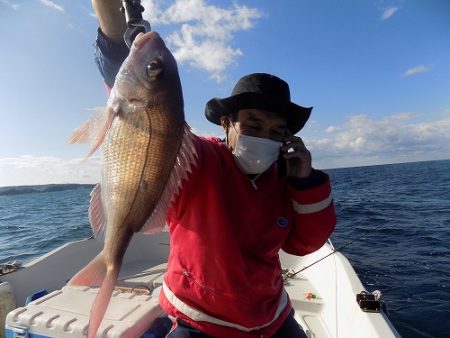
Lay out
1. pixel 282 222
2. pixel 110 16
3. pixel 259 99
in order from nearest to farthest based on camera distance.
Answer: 1. pixel 110 16
2. pixel 259 99
3. pixel 282 222

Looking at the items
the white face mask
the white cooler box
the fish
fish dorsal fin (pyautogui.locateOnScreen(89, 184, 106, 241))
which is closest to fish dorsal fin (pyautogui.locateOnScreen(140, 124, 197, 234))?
the fish

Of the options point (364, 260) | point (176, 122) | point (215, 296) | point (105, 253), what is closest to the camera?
point (176, 122)

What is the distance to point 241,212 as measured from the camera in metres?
2.14

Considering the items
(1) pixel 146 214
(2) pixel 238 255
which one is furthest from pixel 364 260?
(1) pixel 146 214

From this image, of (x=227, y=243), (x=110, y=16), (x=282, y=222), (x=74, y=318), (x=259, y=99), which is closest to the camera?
(x=110, y=16)

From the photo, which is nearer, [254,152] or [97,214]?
[97,214]

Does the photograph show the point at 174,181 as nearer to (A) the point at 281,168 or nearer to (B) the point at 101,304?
(B) the point at 101,304

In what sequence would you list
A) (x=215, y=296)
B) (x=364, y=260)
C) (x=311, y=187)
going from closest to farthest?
1. (x=215, y=296)
2. (x=311, y=187)
3. (x=364, y=260)

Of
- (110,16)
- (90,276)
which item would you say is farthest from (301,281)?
(110,16)

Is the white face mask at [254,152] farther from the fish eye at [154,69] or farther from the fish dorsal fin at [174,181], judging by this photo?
the fish eye at [154,69]

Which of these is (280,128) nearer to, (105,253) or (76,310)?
(105,253)

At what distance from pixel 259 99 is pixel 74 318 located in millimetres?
2518

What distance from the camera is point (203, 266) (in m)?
1.98

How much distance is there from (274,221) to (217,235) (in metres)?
0.47
